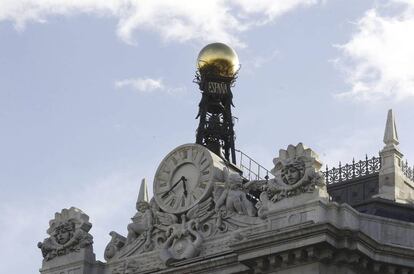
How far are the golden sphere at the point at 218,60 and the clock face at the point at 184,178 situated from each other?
38.7ft

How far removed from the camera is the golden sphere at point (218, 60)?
262 feet

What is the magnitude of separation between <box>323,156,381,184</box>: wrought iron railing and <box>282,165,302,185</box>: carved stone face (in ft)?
42.8

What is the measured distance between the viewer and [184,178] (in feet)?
226

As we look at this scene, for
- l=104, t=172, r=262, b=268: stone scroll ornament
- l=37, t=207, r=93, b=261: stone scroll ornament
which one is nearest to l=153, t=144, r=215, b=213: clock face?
l=104, t=172, r=262, b=268: stone scroll ornament

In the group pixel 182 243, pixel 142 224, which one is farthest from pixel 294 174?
pixel 142 224

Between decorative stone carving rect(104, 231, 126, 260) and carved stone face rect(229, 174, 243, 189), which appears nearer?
carved stone face rect(229, 174, 243, 189)

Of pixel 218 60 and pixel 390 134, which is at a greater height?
pixel 218 60

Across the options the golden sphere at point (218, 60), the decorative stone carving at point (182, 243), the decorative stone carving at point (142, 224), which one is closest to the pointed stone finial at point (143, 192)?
the decorative stone carving at point (142, 224)

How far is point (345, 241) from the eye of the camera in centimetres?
6125

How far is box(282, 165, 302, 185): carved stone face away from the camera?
208 ft

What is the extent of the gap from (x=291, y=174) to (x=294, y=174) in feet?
0.50

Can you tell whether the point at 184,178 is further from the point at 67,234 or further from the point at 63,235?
the point at 63,235

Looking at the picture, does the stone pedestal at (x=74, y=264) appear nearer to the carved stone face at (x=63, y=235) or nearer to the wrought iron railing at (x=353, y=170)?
the carved stone face at (x=63, y=235)

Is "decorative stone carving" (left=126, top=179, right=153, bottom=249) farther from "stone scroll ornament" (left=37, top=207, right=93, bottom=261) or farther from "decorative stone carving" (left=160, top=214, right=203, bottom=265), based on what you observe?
"stone scroll ornament" (left=37, top=207, right=93, bottom=261)
